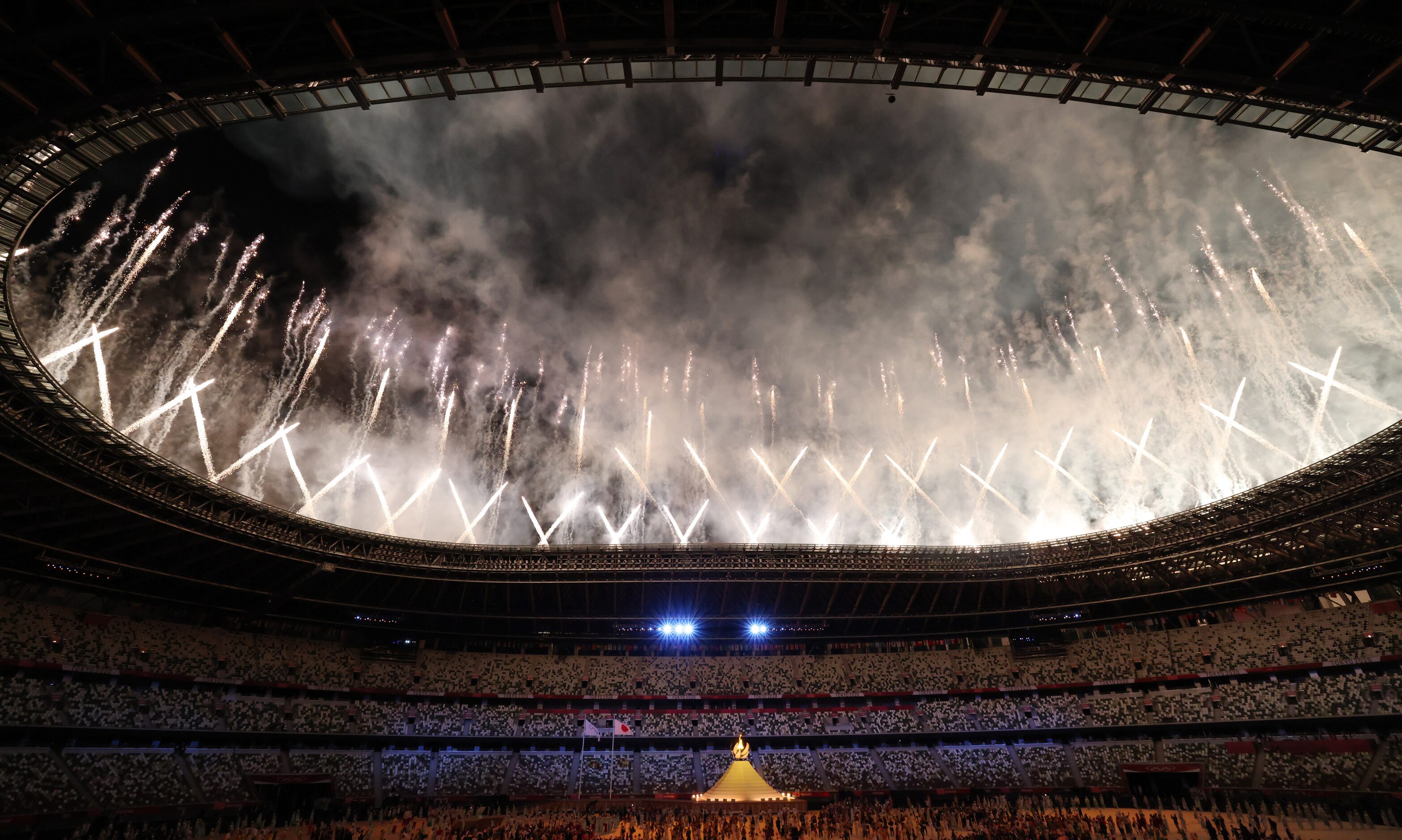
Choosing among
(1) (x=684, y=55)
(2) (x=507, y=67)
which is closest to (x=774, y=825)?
(1) (x=684, y=55)

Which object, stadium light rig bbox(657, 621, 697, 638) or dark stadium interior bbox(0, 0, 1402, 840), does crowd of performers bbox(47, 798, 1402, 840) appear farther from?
stadium light rig bbox(657, 621, 697, 638)

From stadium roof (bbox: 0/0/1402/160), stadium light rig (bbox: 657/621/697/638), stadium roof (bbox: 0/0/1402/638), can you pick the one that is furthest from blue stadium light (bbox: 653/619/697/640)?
stadium roof (bbox: 0/0/1402/160)

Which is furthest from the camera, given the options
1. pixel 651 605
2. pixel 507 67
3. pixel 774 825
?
pixel 651 605

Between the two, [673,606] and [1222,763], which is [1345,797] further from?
[673,606]

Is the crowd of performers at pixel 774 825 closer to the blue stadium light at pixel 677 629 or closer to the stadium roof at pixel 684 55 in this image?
the blue stadium light at pixel 677 629

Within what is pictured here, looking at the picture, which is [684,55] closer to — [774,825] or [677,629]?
[774,825]

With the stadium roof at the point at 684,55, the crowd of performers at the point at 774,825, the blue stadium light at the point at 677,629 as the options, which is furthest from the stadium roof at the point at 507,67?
the blue stadium light at the point at 677,629

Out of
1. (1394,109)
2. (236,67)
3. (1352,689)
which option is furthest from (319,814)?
(1352,689)
